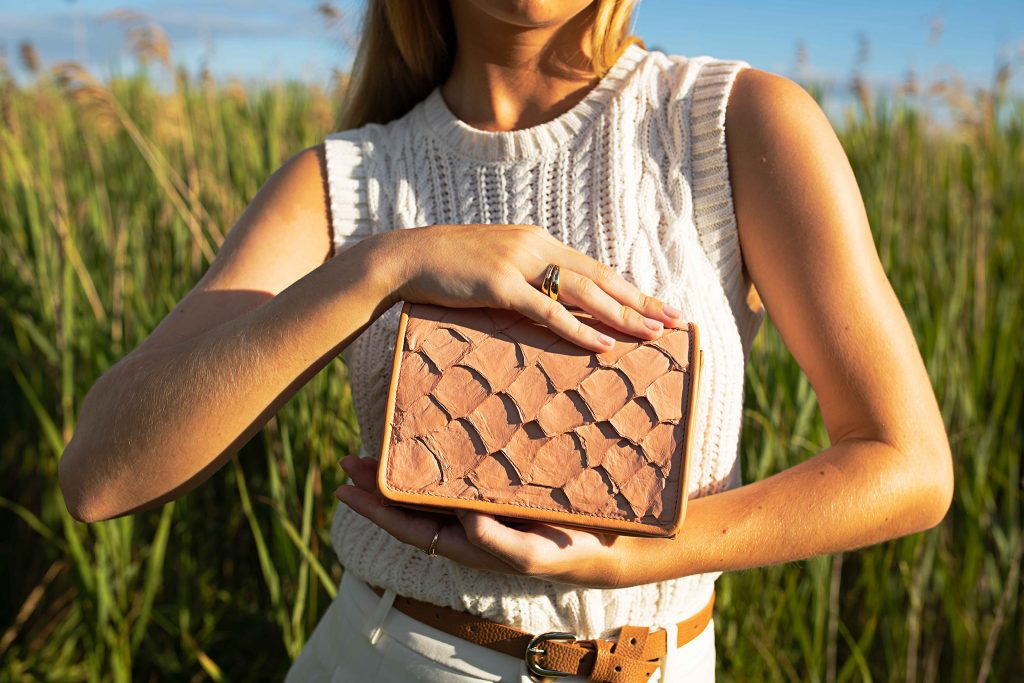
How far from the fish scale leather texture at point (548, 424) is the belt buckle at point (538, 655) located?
0.26 meters

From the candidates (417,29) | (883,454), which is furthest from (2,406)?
(883,454)

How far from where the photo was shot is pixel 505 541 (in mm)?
782

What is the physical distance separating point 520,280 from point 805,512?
38 centimetres

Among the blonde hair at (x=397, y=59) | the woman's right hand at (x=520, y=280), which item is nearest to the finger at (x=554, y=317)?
the woman's right hand at (x=520, y=280)

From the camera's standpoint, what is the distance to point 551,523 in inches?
31.3

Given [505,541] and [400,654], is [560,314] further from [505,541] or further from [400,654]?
[400,654]

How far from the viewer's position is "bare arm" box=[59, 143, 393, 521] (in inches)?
36.1

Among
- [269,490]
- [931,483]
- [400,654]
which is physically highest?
[931,483]

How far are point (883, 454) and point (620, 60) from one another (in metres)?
0.60

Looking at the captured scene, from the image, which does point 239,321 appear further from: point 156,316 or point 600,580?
point 156,316

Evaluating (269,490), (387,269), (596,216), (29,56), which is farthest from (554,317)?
(29,56)

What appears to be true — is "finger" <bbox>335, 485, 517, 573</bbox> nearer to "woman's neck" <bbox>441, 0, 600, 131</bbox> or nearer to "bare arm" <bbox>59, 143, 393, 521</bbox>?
"bare arm" <bbox>59, 143, 393, 521</bbox>

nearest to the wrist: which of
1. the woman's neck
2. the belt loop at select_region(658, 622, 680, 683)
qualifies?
the woman's neck

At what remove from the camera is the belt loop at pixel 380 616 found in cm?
107
